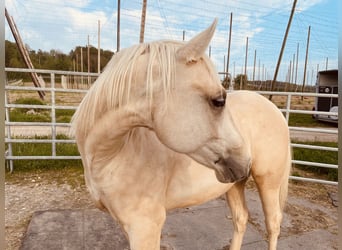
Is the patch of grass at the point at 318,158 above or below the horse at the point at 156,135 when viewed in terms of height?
below

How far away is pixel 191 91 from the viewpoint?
3.08 feet

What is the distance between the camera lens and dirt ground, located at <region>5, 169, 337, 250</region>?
8.43ft

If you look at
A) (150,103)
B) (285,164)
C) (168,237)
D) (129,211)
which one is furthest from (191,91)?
(168,237)

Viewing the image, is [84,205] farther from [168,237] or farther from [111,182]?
[111,182]

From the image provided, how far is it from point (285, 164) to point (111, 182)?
129 centimetres

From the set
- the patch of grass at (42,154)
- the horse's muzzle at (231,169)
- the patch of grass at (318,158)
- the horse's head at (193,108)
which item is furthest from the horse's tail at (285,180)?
the patch of grass at (42,154)

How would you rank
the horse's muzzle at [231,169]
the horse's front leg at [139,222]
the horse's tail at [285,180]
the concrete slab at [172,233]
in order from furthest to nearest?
the concrete slab at [172,233]
the horse's tail at [285,180]
the horse's front leg at [139,222]
the horse's muzzle at [231,169]

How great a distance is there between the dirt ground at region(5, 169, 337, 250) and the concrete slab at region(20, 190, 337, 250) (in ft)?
0.43

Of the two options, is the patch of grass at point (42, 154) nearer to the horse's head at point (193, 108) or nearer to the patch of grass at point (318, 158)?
the horse's head at point (193, 108)

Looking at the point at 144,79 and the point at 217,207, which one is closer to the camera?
the point at 144,79

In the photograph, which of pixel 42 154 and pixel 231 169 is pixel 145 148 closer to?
pixel 231 169

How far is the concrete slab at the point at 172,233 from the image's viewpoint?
85.5 inches

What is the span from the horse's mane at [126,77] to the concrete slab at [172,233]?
153 centimetres

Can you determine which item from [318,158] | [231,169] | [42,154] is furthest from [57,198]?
[318,158]
